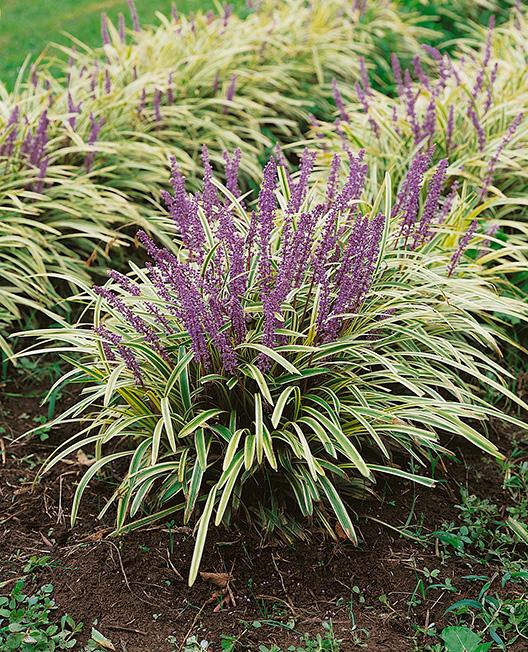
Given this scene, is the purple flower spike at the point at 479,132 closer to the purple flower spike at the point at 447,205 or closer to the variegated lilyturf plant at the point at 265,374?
the purple flower spike at the point at 447,205

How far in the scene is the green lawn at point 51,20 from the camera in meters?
7.73

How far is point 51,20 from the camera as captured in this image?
8516 millimetres

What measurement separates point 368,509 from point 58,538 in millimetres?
1064

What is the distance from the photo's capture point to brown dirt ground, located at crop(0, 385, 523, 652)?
7.63 ft

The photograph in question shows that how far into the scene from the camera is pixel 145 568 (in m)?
2.50

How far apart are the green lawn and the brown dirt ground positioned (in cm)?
549

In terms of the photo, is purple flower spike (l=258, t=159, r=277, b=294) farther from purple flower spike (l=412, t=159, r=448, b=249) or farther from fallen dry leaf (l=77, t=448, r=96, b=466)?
fallen dry leaf (l=77, t=448, r=96, b=466)

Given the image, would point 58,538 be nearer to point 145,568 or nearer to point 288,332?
point 145,568

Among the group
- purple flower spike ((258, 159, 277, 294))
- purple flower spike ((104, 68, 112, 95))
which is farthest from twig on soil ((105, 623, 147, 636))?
purple flower spike ((104, 68, 112, 95))

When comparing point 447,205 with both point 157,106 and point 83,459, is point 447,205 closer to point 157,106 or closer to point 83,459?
point 83,459

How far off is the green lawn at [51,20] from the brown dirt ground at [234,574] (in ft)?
18.0

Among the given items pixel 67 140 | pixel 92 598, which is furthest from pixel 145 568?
pixel 67 140

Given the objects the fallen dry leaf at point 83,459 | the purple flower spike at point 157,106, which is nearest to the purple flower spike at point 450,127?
the purple flower spike at point 157,106

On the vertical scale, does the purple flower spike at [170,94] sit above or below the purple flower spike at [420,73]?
above
